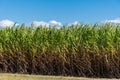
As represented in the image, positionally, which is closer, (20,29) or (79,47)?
(79,47)

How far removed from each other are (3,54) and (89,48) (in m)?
3.90

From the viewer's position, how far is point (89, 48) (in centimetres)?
1945

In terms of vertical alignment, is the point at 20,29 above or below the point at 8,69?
above

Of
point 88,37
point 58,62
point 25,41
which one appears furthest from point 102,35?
point 25,41

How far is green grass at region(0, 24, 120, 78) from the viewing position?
19.2 metres

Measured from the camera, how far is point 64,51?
1975 cm

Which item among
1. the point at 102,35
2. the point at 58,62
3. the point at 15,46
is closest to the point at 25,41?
the point at 15,46

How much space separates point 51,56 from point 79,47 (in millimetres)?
1280

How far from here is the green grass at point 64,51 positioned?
19.2m

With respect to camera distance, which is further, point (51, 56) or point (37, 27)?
point (37, 27)

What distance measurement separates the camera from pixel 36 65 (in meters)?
20.0

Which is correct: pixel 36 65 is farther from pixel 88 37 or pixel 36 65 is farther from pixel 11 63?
pixel 88 37

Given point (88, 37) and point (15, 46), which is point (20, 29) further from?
point (88, 37)

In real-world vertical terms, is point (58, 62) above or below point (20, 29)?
below
